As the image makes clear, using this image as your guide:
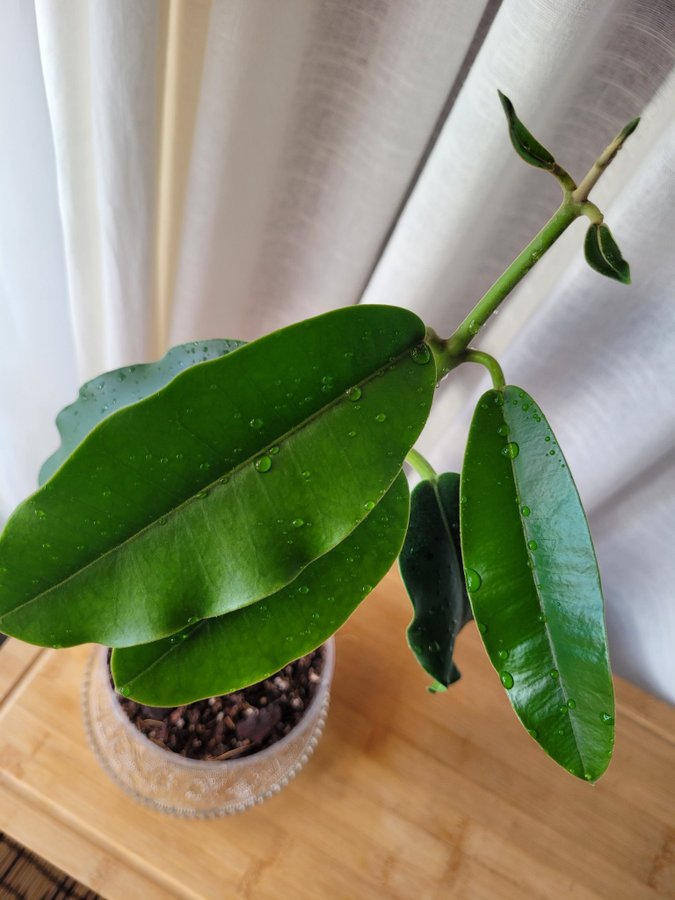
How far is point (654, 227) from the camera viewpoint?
56cm

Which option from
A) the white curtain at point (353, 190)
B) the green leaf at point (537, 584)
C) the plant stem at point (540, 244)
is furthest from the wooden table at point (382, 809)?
the plant stem at point (540, 244)

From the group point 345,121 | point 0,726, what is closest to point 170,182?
point 345,121

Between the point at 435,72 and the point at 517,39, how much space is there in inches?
3.4

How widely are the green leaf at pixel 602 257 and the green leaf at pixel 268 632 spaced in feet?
0.66

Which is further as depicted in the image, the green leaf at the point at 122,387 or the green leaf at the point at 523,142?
the green leaf at the point at 122,387

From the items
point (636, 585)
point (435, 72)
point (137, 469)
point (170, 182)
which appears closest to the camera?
point (137, 469)

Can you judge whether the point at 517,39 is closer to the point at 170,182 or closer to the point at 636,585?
the point at 170,182

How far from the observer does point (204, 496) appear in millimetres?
443

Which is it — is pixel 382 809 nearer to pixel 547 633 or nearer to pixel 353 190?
pixel 547 633

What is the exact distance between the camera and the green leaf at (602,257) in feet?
1.48

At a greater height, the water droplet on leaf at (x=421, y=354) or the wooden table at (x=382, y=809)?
the water droplet on leaf at (x=421, y=354)

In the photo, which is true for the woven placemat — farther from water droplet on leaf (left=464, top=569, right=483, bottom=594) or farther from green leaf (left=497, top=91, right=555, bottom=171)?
green leaf (left=497, top=91, right=555, bottom=171)

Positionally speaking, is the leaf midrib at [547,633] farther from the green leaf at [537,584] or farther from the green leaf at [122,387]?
the green leaf at [122,387]

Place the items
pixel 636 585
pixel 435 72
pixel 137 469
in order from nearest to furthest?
pixel 137 469
pixel 435 72
pixel 636 585
